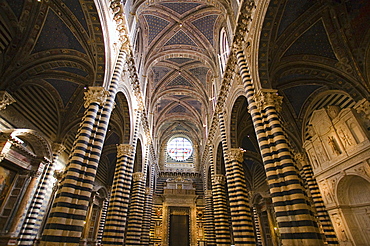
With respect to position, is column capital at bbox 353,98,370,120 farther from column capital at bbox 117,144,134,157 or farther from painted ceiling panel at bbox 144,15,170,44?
painted ceiling panel at bbox 144,15,170,44

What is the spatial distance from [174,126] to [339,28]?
21.5 m

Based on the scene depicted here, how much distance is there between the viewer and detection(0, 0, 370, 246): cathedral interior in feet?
22.0

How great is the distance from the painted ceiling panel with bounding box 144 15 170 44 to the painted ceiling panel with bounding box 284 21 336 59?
10029 mm

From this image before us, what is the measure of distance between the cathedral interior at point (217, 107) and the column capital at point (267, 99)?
4cm

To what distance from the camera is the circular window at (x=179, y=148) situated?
27.2 meters

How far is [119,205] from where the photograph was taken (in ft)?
31.7

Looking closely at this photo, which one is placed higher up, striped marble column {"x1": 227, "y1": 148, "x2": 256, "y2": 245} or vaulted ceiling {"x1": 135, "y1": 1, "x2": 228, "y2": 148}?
vaulted ceiling {"x1": 135, "y1": 1, "x2": 228, "y2": 148}

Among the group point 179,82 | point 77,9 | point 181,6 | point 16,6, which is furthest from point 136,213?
Result: point 181,6

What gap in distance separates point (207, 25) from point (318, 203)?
14.3m

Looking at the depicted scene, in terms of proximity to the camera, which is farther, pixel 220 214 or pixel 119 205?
pixel 220 214

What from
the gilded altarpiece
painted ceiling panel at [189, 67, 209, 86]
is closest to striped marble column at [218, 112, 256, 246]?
the gilded altarpiece

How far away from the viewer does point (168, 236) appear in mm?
20812

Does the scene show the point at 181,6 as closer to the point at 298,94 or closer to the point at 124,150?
the point at 298,94

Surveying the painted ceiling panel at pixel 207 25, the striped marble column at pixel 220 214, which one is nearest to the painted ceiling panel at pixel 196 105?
the painted ceiling panel at pixel 207 25
